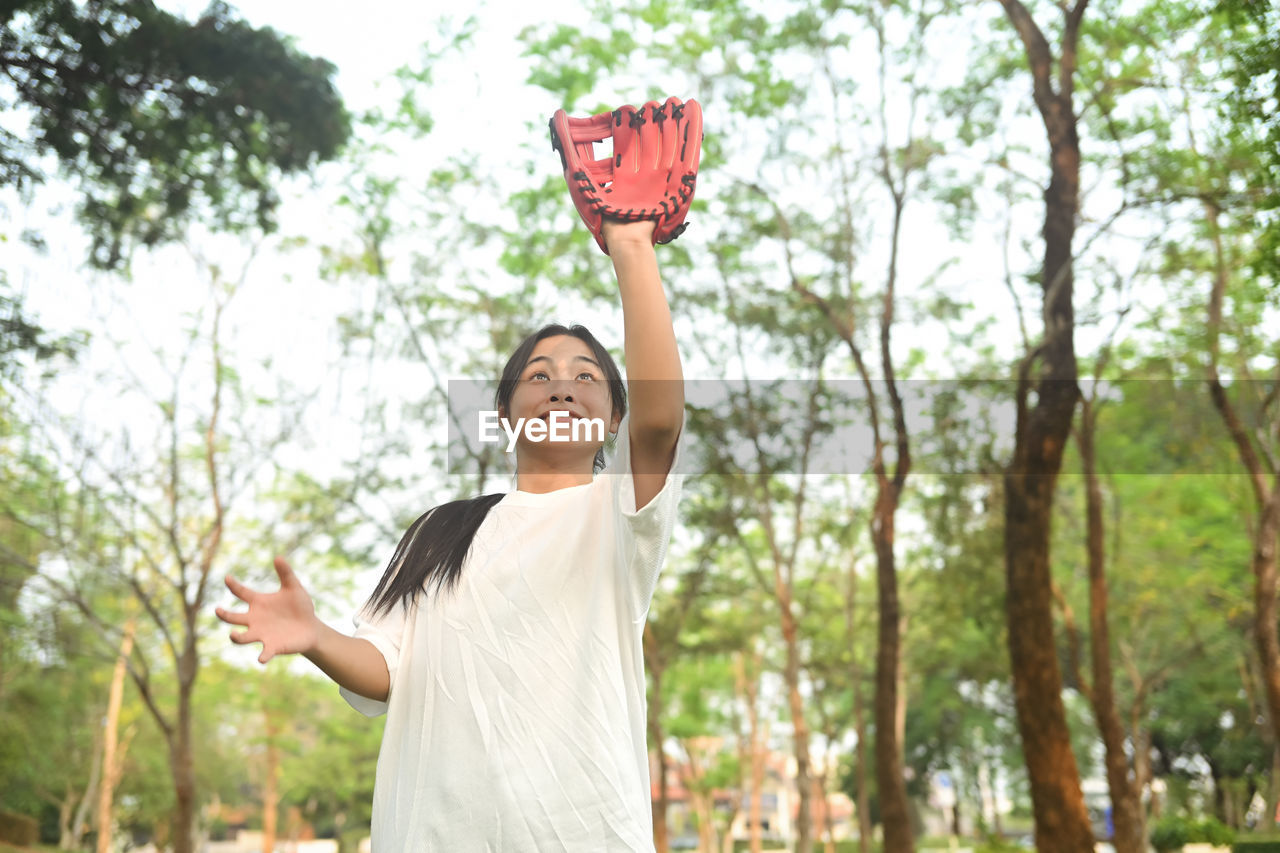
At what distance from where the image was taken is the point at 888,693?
14008 millimetres

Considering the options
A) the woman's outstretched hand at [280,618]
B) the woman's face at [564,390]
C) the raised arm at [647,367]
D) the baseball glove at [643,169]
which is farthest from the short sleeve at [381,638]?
the baseball glove at [643,169]

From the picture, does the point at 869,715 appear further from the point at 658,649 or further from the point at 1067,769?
the point at 1067,769

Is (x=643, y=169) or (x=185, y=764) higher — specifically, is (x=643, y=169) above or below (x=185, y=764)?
above

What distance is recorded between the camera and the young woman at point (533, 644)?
180 centimetres

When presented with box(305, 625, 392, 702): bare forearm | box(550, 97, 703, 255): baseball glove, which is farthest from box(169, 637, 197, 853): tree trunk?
box(550, 97, 703, 255): baseball glove

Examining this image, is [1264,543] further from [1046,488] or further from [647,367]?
[647,367]

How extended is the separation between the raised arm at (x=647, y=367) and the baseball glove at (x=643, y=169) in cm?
7

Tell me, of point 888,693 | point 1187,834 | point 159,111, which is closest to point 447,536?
point 159,111

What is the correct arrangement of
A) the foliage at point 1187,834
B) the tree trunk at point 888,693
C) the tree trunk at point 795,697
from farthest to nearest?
the foliage at point 1187,834, the tree trunk at point 795,697, the tree trunk at point 888,693

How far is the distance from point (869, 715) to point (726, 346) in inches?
826

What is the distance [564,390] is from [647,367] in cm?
58

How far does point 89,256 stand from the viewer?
422 inches

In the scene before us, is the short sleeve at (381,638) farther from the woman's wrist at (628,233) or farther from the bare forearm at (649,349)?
the woman's wrist at (628,233)

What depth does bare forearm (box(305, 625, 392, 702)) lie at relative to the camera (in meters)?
1.99
